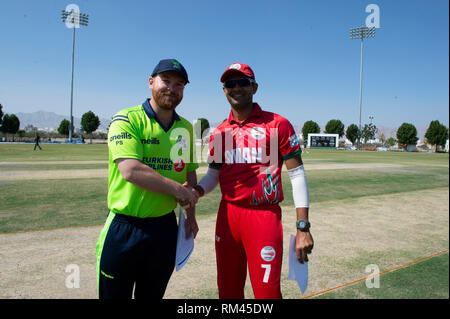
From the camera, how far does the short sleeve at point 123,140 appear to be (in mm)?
2064

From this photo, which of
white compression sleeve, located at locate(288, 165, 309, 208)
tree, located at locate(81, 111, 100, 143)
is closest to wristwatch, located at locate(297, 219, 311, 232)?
white compression sleeve, located at locate(288, 165, 309, 208)

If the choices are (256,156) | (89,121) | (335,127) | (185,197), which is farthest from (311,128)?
(185,197)

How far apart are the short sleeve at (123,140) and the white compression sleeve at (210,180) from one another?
73 cm

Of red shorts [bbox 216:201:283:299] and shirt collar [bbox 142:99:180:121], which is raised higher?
shirt collar [bbox 142:99:180:121]

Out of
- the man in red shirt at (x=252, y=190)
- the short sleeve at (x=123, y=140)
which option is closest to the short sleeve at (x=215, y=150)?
the man in red shirt at (x=252, y=190)

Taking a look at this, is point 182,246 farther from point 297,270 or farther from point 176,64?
point 176,64

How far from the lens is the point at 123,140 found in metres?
2.09

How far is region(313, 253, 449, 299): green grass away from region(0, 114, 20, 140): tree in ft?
331

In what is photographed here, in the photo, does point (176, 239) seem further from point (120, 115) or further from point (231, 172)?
point (120, 115)

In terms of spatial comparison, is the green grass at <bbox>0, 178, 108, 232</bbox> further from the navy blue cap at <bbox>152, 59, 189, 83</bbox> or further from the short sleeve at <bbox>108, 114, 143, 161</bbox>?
the navy blue cap at <bbox>152, 59, 189, 83</bbox>

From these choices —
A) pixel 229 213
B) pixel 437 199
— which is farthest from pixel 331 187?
pixel 229 213

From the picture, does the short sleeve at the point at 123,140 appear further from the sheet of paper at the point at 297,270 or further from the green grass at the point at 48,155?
the green grass at the point at 48,155

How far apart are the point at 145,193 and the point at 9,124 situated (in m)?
102

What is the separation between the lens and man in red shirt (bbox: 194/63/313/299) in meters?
2.30
